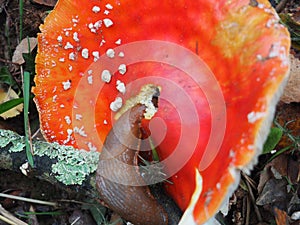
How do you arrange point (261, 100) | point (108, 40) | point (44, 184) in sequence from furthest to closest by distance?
1. point (44, 184)
2. point (108, 40)
3. point (261, 100)

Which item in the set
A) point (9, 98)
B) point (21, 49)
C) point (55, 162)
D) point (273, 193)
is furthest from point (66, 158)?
point (273, 193)

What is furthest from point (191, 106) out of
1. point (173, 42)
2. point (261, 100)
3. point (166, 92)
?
point (261, 100)

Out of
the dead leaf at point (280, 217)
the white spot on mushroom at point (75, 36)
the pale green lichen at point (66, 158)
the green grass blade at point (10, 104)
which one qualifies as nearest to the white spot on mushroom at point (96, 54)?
the white spot on mushroom at point (75, 36)

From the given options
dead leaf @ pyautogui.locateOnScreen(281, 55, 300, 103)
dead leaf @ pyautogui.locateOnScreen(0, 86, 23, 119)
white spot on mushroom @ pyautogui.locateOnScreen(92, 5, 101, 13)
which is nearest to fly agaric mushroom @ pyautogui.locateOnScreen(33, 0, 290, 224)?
white spot on mushroom @ pyautogui.locateOnScreen(92, 5, 101, 13)

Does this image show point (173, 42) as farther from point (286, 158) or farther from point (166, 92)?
point (286, 158)

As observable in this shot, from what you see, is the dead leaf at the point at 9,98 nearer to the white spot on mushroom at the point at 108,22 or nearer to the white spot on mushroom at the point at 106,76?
the white spot on mushroom at the point at 106,76

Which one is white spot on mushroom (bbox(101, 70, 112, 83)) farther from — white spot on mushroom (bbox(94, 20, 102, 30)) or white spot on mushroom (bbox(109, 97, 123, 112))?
white spot on mushroom (bbox(94, 20, 102, 30))
